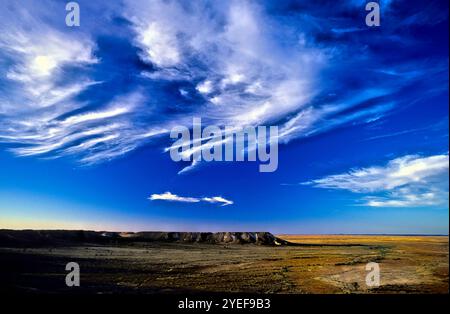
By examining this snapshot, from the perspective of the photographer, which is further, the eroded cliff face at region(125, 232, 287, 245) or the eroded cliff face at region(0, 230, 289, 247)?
the eroded cliff face at region(125, 232, 287, 245)

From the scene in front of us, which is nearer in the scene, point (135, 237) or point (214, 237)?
point (135, 237)

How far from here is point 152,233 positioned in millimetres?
87125

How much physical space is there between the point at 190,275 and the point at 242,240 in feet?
198

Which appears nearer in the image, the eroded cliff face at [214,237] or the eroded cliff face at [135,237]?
the eroded cliff face at [135,237]

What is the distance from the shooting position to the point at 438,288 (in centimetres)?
1917

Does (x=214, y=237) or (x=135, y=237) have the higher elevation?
(x=135, y=237)

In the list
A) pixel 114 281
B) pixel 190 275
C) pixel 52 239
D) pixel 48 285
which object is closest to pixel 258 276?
pixel 190 275

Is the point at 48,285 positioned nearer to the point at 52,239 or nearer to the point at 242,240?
the point at 52,239
